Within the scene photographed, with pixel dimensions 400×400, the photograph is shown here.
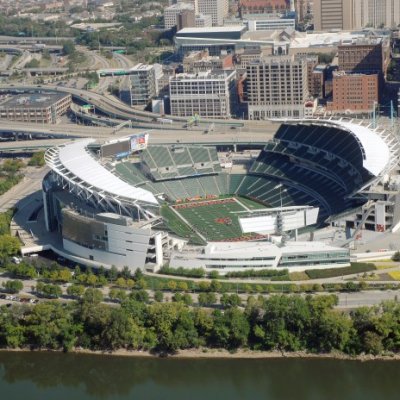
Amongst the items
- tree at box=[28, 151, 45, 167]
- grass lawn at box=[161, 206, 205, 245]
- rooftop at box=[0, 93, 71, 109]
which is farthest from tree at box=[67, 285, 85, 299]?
rooftop at box=[0, 93, 71, 109]

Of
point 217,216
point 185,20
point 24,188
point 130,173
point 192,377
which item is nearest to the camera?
point 192,377

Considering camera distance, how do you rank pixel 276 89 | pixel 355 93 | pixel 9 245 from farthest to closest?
pixel 276 89, pixel 355 93, pixel 9 245

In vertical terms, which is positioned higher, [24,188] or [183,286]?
[183,286]

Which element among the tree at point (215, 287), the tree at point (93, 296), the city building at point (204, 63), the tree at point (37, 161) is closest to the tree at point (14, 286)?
the tree at point (93, 296)

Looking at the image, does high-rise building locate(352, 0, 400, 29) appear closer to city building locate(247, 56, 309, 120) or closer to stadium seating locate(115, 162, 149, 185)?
city building locate(247, 56, 309, 120)

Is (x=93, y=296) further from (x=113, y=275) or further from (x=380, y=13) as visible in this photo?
(x=380, y=13)

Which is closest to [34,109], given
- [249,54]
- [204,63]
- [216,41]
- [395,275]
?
[204,63]

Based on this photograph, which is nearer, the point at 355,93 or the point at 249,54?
the point at 355,93
